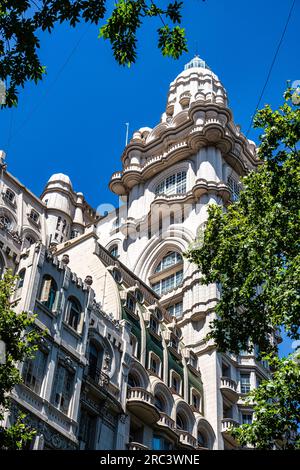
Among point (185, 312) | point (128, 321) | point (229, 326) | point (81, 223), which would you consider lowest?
point (229, 326)

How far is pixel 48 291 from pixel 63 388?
5004mm

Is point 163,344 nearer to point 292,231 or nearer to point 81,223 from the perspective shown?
point 292,231

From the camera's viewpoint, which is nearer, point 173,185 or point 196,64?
point 173,185

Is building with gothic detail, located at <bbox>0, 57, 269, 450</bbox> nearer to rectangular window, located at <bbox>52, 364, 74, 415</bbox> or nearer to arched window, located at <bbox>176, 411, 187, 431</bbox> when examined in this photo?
rectangular window, located at <bbox>52, 364, 74, 415</bbox>

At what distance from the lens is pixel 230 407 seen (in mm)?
56281

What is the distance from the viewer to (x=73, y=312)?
129 ft

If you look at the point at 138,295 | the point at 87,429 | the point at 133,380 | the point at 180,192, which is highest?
the point at 180,192

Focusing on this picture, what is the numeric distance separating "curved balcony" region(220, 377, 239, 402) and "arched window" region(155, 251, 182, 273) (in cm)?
1574

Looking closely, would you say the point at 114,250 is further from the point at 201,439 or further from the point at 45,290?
the point at 45,290

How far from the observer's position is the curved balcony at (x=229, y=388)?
55.2m

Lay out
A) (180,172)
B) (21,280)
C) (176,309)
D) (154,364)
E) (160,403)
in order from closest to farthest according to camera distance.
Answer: (21,280) → (160,403) → (154,364) → (176,309) → (180,172)

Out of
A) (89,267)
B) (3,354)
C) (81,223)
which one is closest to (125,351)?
(89,267)

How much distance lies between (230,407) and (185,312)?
9441mm

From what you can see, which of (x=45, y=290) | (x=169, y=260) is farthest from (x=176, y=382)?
(x=169, y=260)
